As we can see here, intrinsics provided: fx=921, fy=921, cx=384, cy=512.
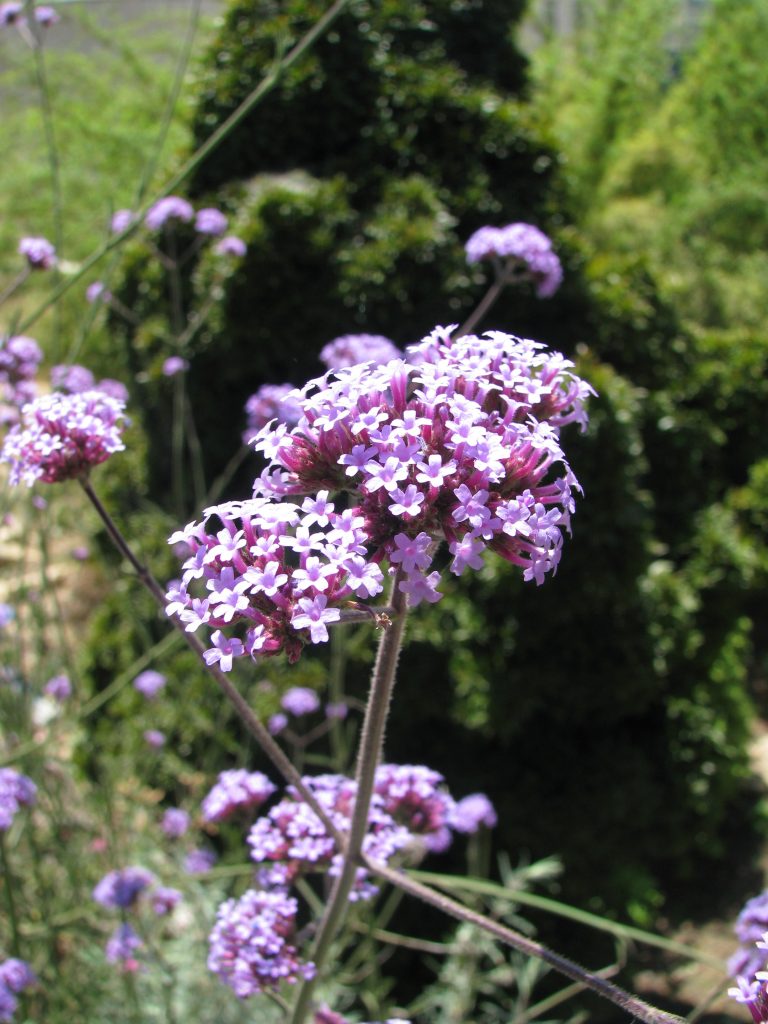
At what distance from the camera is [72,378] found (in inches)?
94.7

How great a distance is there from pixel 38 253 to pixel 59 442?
1.27 meters

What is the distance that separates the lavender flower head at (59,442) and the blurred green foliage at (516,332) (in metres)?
2.09

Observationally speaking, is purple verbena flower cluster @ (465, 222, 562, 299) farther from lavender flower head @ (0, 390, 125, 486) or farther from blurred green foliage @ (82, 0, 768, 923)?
lavender flower head @ (0, 390, 125, 486)

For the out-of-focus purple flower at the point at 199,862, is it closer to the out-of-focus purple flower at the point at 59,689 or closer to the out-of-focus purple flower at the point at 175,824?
the out-of-focus purple flower at the point at 175,824

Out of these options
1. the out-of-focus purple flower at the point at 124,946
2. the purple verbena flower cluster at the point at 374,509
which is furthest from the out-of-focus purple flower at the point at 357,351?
the out-of-focus purple flower at the point at 124,946

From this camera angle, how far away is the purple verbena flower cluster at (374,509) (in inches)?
36.3

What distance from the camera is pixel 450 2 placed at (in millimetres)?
4598

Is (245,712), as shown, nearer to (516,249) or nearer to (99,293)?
(99,293)

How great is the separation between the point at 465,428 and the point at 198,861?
224cm

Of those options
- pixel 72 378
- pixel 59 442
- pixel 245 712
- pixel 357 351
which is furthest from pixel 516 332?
pixel 245 712

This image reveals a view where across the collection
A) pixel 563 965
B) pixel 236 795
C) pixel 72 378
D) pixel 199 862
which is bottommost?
pixel 199 862

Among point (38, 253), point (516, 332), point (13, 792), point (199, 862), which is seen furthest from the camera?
point (516, 332)

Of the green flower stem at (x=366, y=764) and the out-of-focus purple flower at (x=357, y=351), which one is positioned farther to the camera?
the out-of-focus purple flower at (x=357, y=351)

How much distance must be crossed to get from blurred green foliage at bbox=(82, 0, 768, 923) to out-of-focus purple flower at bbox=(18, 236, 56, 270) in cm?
130
